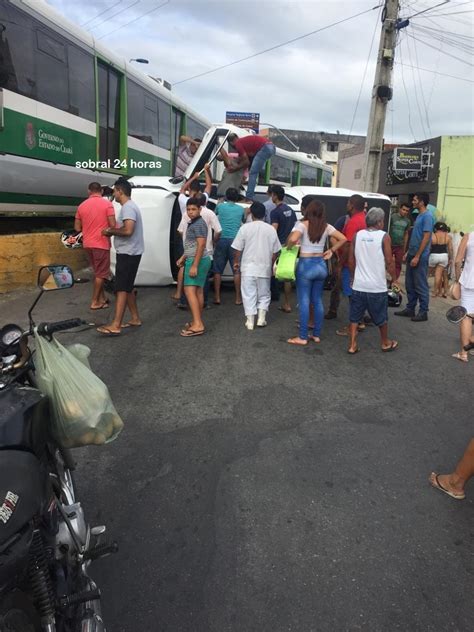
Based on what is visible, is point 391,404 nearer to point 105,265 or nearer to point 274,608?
point 274,608

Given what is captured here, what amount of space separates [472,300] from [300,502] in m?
3.60

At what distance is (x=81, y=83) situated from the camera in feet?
28.1

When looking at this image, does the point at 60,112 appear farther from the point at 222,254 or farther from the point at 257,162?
the point at 222,254

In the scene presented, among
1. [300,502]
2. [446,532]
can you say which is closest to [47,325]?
[300,502]

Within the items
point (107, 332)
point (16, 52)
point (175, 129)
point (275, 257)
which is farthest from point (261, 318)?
point (175, 129)

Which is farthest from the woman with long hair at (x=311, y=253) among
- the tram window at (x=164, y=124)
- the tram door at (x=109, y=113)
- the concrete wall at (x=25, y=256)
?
the tram window at (x=164, y=124)

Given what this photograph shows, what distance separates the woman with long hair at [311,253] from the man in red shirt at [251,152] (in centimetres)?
270

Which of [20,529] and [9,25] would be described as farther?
[9,25]

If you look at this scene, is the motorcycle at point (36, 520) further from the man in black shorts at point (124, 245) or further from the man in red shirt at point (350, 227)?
the man in red shirt at point (350, 227)

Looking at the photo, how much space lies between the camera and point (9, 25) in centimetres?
666

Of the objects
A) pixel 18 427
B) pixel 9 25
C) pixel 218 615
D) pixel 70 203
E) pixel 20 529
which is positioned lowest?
pixel 218 615

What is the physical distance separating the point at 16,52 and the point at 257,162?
12.9 ft

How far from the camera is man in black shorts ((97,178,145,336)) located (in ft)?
18.9

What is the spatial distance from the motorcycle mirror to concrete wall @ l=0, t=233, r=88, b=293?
20.4 ft
